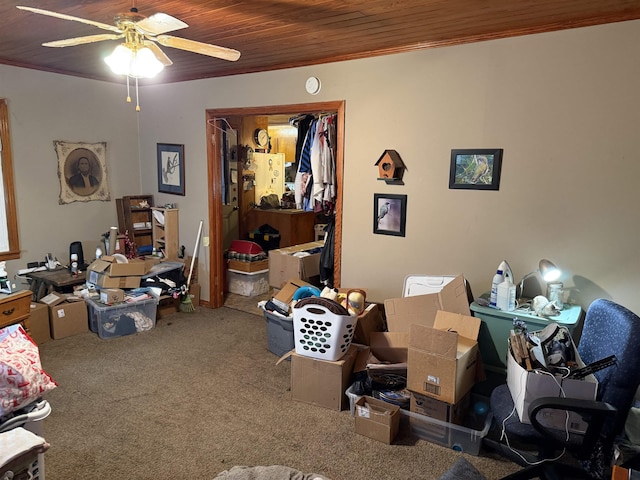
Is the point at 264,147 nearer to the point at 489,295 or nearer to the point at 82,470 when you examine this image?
the point at 489,295

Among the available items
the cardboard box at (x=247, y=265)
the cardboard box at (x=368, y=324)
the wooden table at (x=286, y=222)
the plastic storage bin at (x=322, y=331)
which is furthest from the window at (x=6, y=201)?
the cardboard box at (x=368, y=324)

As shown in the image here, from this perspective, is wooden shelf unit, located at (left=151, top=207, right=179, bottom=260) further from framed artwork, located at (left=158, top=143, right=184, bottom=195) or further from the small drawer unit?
the small drawer unit

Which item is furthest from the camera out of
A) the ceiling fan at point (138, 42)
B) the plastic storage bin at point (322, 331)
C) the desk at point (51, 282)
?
the desk at point (51, 282)

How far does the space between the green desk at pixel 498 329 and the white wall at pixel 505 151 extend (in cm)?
26

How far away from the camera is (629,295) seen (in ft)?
8.86

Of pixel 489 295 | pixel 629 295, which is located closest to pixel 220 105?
pixel 489 295

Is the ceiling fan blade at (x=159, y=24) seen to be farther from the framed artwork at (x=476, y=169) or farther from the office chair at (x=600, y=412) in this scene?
the office chair at (x=600, y=412)

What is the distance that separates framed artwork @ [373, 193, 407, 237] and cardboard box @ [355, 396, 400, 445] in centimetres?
133

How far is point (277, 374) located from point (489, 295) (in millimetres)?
1602

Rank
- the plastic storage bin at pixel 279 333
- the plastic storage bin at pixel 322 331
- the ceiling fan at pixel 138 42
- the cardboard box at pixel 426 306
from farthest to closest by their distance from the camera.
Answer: the plastic storage bin at pixel 279 333 < the cardboard box at pixel 426 306 < the plastic storage bin at pixel 322 331 < the ceiling fan at pixel 138 42

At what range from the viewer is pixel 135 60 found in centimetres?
214

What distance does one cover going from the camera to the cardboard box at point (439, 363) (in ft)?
7.93

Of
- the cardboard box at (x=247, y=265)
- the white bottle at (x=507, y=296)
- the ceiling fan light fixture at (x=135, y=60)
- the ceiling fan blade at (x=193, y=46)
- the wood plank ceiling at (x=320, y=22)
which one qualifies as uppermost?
the wood plank ceiling at (x=320, y=22)

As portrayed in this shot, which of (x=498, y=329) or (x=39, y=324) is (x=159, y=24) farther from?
(x=39, y=324)
